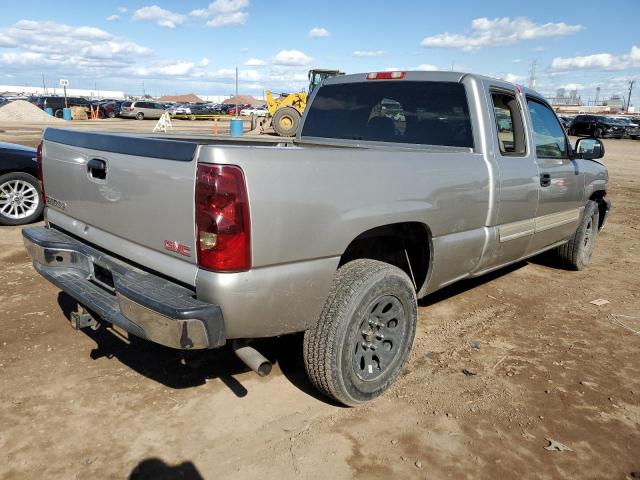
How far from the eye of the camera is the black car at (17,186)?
262 inches

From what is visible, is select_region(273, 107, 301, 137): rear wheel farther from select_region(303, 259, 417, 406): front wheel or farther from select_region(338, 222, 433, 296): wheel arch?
select_region(303, 259, 417, 406): front wheel

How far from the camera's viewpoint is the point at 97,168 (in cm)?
282

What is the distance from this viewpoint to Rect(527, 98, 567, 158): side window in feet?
14.3

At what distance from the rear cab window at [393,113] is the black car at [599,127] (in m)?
36.6

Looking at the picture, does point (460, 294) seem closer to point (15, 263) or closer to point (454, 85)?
point (454, 85)

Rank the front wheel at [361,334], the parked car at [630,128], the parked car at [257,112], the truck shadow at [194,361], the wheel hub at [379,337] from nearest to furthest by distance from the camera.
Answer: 1. the front wheel at [361,334]
2. the wheel hub at [379,337]
3. the truck shadow at [194,361]
4. the parked car at [257,112]
5. the parked car at [630,128]

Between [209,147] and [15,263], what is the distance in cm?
416

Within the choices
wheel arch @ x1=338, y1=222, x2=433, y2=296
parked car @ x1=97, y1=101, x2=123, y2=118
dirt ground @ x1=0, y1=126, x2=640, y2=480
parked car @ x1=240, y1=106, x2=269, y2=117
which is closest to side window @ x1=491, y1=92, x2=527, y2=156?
wheel arch @ x1=338, y1=222, x2=433, y2=296

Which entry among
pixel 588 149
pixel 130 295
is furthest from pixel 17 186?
pixel 588 149

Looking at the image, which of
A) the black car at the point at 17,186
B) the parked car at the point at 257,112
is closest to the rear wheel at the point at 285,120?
the parked car at the point at 257,112

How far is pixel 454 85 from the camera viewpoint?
12.3 feet

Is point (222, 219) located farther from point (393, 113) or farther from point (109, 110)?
point (109, 110)

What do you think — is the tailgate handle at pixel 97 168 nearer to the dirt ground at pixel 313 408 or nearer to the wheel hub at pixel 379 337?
the dirt ground at pixel 313 408

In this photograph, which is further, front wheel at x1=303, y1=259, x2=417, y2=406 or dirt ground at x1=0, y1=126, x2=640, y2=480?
front wheel at x1=303, y1=259, x2=417, y2=406
